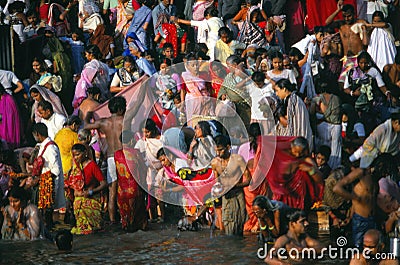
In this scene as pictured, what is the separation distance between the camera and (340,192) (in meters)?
12.1

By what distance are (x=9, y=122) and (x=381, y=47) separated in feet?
Answer: 18.5

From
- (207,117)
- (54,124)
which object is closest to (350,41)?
(207,117)

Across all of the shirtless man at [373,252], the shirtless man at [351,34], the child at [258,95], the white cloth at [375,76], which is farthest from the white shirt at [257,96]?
the shirtless man at [373,252]

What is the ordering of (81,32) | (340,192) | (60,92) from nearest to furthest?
(340,192) → (60,92) → (81,32)

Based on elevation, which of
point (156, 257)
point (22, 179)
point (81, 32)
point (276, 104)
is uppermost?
point (81, 32)

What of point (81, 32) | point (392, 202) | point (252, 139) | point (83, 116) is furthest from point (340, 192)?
point (81, 32)

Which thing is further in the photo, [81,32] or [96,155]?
[81,32]

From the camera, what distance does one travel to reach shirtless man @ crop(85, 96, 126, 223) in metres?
14.4

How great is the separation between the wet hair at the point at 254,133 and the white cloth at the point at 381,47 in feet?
9.91

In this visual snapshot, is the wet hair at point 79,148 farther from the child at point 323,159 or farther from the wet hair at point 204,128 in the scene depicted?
the child at point 323,159

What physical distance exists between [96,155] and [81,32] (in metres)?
3.51

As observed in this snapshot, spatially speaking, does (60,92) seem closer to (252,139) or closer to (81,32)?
(81,32)

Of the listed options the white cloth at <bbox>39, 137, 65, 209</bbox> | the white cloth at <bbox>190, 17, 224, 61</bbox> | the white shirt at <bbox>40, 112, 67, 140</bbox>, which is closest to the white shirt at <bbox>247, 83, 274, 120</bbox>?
the white cloth at <bbox>190, 17, 224, 61</bbox>

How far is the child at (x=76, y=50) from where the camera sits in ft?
57.9
